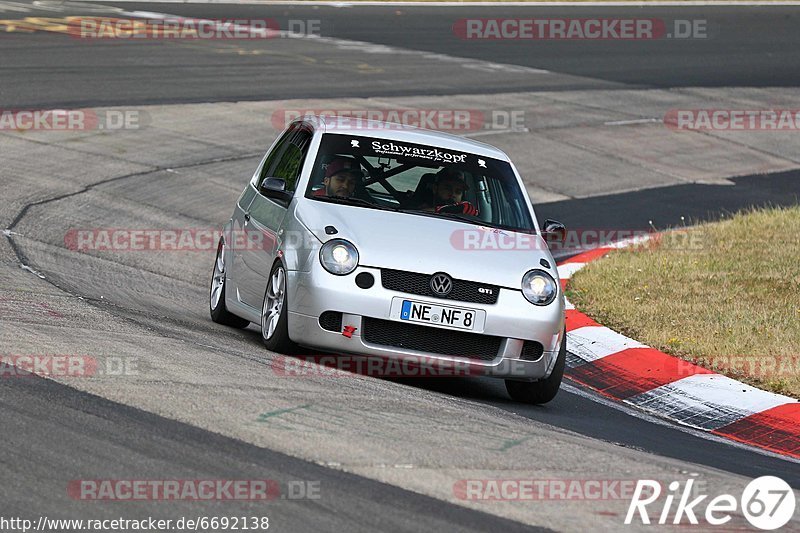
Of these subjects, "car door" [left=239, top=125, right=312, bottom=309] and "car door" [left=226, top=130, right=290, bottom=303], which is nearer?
"car door" [left=239, top=125, right=312, bottom=309]

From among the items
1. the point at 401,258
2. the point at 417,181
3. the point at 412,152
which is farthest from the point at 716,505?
the point at 412,152

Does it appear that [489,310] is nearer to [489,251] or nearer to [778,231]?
[489,251]

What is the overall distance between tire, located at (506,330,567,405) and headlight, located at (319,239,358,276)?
1311mm

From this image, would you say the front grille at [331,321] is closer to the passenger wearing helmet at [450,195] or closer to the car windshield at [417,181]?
the car windshield at [417,181]

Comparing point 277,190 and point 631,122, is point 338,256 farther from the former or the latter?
point 631,122

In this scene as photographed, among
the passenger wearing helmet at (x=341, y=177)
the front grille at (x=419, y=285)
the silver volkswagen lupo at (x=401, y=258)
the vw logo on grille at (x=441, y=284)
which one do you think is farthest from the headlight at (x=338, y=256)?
the passenger wearing helmet at (x=341, y=177)

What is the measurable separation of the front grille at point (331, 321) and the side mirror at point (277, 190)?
46.1 inches

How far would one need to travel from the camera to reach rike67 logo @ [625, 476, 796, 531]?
5.36 meters

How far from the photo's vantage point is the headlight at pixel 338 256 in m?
7.76

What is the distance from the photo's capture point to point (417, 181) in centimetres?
889

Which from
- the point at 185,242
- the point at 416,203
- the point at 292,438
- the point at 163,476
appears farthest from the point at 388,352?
A: the point at 185,242

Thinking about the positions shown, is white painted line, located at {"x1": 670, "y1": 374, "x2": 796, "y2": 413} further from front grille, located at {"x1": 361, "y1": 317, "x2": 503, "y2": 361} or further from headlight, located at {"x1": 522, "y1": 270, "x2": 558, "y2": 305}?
front grille, located at {"x1": 361, "y1": 317, "x2": 503, "y2": 361}

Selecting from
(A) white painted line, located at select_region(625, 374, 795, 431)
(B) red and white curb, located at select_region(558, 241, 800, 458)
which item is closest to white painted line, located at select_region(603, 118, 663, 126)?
(B) red and white curb, located at select_region(558, 241, 800, 458)

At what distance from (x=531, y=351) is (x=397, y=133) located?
2.08 metres
